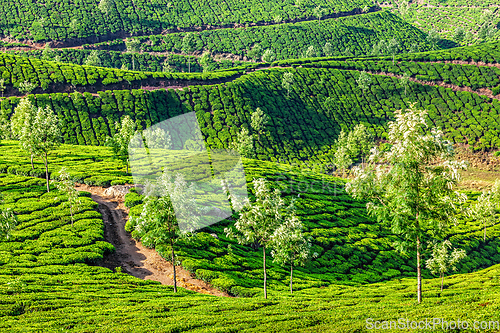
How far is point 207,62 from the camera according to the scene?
18562 cm

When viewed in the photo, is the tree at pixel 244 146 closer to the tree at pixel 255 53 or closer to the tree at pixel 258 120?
the tree at pixel 258 120

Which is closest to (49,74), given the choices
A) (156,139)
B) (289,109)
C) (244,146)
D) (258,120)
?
(156,139)

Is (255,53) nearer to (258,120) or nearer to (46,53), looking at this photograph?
(258,120)

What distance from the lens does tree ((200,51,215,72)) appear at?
177m

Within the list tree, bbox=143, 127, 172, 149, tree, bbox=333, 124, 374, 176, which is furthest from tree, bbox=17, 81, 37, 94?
tree, bbox=333, 124, 374, 176

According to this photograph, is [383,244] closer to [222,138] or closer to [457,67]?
[222,138]

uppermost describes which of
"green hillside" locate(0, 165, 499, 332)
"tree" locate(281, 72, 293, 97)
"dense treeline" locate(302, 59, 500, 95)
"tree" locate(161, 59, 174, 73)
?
"tree" locate(161, 59, 174, 73)

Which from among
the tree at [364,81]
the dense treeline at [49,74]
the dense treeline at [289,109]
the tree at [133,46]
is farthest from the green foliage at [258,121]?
the tree at [133,46]

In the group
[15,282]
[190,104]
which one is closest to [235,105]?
[190,104]

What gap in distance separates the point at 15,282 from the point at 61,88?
109m

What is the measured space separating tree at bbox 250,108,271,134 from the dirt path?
7965 cm

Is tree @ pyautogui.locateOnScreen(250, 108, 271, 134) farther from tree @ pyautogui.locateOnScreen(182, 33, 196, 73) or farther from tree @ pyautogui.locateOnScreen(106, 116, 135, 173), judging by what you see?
tree @ pyautogui.locateOnScreen(182, 33, 196, 73)

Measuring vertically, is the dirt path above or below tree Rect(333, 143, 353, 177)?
below

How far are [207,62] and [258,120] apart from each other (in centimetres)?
7567
